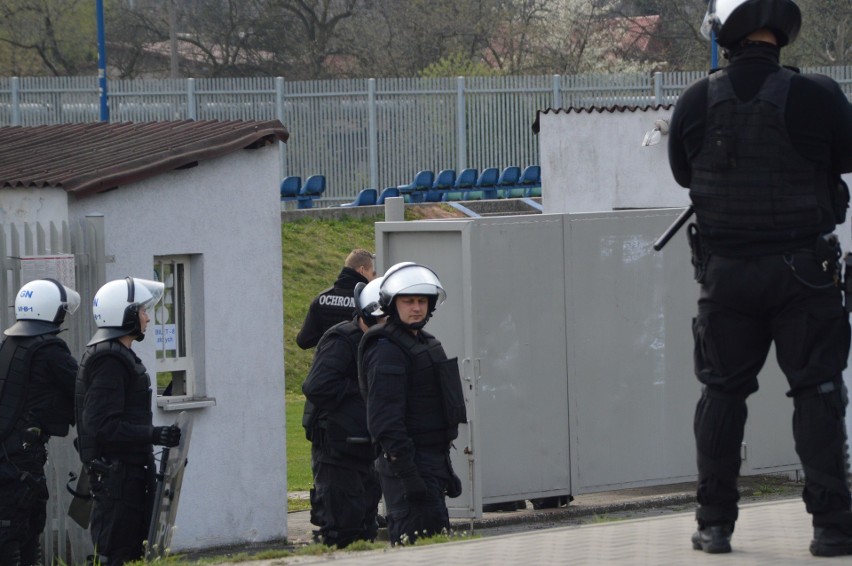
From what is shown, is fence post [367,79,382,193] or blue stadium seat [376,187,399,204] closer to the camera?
blue stadium seat [376,187,399,204]

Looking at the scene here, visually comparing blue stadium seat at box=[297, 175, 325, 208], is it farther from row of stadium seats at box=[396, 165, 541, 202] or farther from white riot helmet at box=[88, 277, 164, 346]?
white riot helmet at box=[88, 277, 164, 346]

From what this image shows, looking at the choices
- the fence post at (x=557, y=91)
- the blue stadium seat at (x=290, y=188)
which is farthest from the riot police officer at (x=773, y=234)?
the fence post at (x=557, y=91)

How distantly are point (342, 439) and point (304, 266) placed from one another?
15.5 m

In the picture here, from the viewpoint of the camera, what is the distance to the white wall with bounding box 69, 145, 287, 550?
11352mm

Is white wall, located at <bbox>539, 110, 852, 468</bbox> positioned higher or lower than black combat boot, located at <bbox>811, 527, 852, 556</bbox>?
higher

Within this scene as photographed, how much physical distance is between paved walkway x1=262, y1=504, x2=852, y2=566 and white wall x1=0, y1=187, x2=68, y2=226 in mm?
4888

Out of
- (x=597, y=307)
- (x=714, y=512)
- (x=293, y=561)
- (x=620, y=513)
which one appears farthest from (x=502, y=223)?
(x=714, y=512)

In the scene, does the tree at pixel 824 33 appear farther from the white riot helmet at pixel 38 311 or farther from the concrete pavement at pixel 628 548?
the concrete pavement at pixel 628 548

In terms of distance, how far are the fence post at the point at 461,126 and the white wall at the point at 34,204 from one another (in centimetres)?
2139

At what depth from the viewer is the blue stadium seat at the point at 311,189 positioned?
28562 mm

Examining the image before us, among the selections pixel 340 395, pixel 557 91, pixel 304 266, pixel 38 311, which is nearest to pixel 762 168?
pixel 340 395

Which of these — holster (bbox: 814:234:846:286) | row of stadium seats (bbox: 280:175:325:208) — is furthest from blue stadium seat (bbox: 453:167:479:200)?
holster (bbox: 814:234:846:286)

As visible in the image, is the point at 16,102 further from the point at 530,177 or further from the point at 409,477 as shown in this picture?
the point at 409,477

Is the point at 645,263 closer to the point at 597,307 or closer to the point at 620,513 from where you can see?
the point at 597,307
